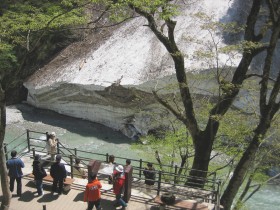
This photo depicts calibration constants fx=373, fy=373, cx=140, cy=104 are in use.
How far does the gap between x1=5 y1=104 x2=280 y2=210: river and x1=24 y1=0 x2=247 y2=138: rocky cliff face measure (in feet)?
2.07

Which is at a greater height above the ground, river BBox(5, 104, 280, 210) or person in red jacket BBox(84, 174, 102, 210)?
river BBox(5, 104, 280, 210)

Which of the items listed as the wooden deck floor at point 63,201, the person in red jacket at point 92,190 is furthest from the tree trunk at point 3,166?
the person in red jacket at point 92,190

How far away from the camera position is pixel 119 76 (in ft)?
76.0

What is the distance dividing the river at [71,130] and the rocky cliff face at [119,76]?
24.8 inches

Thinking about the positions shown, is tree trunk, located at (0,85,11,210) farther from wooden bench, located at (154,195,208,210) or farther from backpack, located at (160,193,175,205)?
backpack, located at (160,193,175,205)

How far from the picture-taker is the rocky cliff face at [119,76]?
2248 centimetres

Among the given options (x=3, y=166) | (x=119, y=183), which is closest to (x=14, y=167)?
(x=3, y=166)

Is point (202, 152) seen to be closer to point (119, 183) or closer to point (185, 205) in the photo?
point (185, 205)

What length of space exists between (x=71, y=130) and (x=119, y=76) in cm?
451

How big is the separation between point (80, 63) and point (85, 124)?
4.36 metres

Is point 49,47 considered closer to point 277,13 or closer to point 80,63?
point 80,63

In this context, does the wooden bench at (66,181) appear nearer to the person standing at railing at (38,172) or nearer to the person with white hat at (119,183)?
the person standing at railing at (38,172)

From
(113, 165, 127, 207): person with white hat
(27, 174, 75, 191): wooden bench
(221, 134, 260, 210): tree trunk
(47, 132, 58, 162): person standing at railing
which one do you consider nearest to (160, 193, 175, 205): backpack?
(113, 165, 127, 207): person with white hat

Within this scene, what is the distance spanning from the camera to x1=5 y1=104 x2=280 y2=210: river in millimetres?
21047
